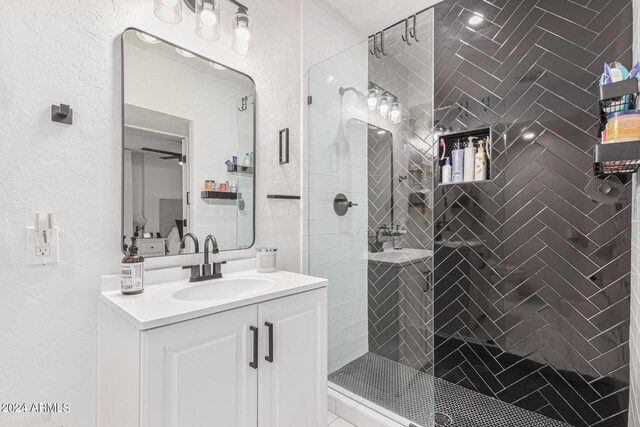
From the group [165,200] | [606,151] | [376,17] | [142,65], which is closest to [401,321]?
[606,151]

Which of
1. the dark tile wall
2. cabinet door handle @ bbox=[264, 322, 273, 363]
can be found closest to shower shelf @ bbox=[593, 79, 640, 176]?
the dark tile wall

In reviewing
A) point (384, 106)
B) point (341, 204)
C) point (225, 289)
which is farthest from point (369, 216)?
point (225, 289)

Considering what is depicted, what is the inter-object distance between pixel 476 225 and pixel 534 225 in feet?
1.11

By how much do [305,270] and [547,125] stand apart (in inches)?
71.7

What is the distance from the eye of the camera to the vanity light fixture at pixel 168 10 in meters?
1.34

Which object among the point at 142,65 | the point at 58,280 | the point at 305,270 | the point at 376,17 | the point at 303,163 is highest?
the point at 376,17

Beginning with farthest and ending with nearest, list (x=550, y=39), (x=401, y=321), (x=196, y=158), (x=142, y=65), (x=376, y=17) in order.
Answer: (x=376, y=17) → (x=401, y=321) → (x=550, y=39) → (x=196, y=158) → (x=142, y=65)

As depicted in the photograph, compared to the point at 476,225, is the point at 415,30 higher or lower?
higher

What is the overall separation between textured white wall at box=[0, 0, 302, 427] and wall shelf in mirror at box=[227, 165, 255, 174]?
54 cm

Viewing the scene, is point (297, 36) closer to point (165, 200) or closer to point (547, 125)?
point (165, 200)

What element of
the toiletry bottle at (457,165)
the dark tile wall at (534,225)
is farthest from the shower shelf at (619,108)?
the toiletry bottle at (457,165)

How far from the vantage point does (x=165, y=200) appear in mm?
1465

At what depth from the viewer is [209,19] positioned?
1.47 meters

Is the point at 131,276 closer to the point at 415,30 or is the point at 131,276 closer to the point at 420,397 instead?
the point at 420,397
